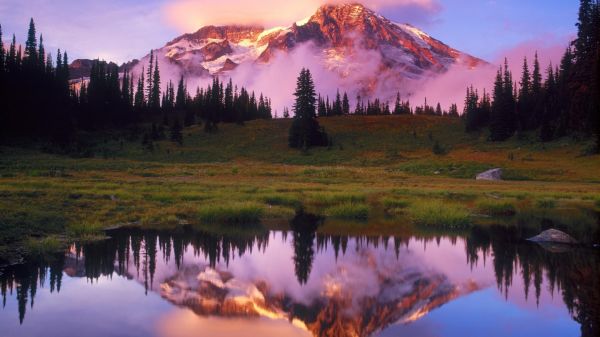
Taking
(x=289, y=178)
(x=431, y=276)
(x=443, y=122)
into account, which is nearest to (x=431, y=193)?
(x=289, y=178)

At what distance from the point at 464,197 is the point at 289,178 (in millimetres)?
20179

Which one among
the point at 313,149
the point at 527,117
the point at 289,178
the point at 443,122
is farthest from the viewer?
the point at 443,122

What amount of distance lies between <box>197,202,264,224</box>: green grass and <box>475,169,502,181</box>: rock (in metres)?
33.8

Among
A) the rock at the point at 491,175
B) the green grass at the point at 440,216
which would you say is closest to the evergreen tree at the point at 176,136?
the rock at the point at 491,175

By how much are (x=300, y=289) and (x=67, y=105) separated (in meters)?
91.2

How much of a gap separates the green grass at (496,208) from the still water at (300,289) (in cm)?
1018

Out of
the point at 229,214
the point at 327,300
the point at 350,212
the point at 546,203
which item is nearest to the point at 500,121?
the point at 546,203

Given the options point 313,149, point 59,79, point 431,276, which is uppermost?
point 59,79

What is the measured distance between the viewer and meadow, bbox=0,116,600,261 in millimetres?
27359

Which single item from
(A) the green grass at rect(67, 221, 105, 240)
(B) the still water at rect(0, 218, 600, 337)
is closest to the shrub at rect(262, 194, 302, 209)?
(B) the still water at rect(0, 218, 600, 337)

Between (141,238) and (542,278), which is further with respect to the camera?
(141,238)

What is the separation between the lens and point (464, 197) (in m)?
40.3

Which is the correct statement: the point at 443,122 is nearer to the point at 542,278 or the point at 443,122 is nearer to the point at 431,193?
the point at 431,193

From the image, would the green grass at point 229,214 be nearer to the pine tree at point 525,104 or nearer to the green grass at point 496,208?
the green grass at point 496,208
